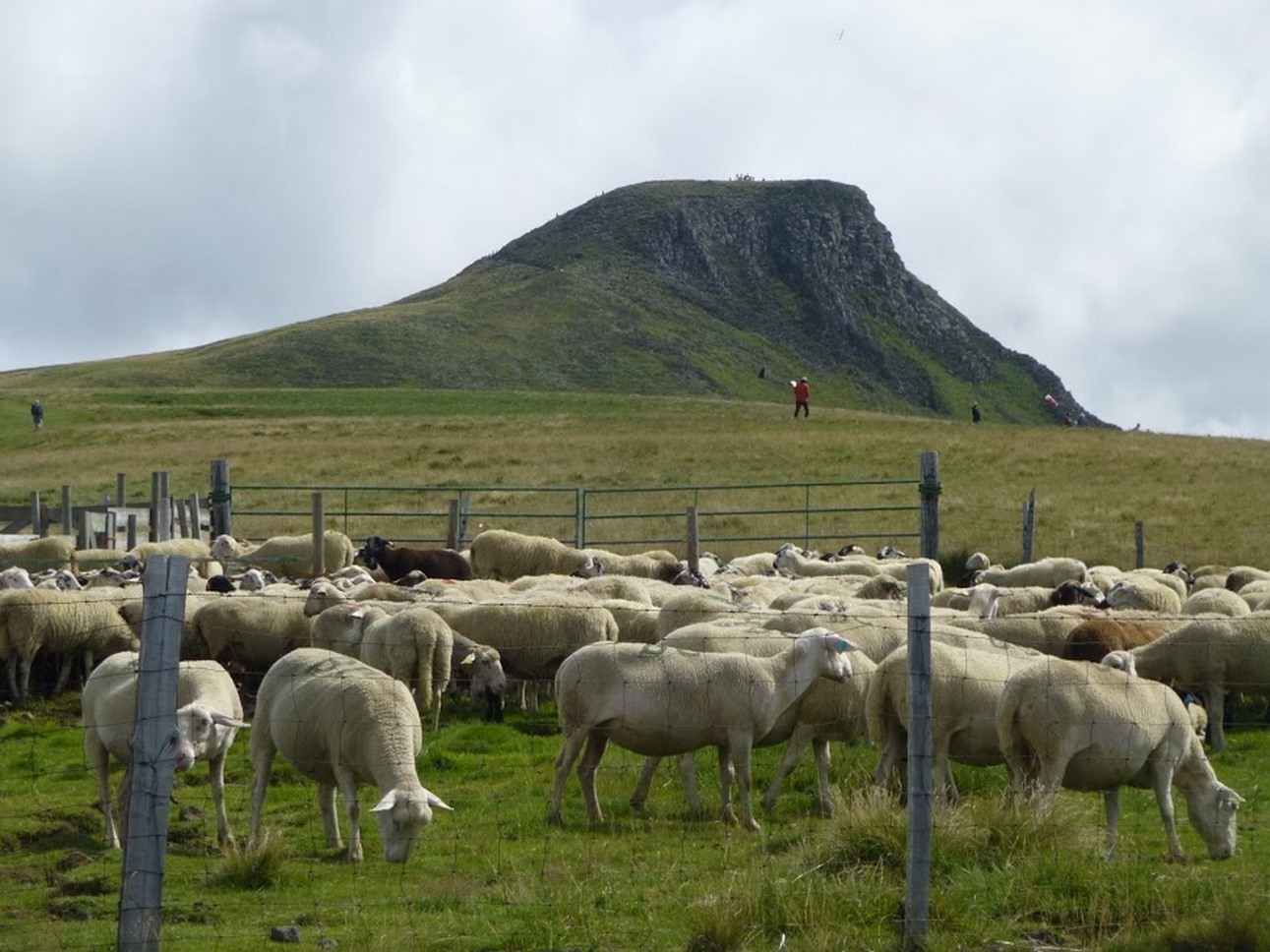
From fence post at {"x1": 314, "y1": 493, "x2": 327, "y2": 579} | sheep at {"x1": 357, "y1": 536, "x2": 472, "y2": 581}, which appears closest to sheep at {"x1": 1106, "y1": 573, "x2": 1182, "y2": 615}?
sheep at {"x1": 357, "y1": 536, "x2": 472, "y2": 581}

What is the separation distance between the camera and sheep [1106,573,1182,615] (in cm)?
1994

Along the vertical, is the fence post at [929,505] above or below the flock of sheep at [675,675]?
above

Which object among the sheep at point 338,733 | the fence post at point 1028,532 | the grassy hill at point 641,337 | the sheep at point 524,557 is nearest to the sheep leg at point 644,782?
the sheep at point 338,733

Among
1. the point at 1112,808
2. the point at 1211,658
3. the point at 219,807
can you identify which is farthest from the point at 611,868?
the point at 1211,658

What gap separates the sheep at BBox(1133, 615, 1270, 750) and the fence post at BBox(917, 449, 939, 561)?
917 cm

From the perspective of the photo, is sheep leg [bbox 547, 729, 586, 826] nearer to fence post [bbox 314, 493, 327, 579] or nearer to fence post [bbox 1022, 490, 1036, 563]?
fence post [bbox 314, 493, 327, 579]

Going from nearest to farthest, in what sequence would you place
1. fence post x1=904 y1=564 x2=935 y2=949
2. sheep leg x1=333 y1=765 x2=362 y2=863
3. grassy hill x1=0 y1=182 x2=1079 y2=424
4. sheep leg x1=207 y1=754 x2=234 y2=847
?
1. fence post x1=904 y1=564 x2=935 y2=949
2. sheep leg x1=333 y1=765 x2=362 y2=863
3. sheep leg x1=207 y1=754 x2=234 y2=847
4. grassy hill x1=0 y1=182 x2=1079 y2=424

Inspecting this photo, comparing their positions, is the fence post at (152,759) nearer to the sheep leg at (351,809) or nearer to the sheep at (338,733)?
the sheep at (338,733)

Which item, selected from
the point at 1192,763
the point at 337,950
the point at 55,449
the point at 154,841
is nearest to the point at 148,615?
the point at 154,841

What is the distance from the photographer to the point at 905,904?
7.70 metres

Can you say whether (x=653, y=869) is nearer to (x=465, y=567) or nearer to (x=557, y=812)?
(x=557, y=812)

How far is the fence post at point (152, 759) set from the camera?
6754 mm

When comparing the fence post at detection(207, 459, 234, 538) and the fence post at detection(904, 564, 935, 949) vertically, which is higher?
the fence post at detection(207, 459, 234, 538)

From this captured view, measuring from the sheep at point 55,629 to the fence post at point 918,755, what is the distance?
37.8 ft
